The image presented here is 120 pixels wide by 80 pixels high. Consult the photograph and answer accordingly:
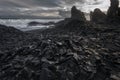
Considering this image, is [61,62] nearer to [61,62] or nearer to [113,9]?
[61,62]

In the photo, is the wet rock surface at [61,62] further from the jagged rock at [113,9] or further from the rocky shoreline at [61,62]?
the jagged rock at [113,9]

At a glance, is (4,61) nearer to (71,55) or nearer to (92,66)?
(71,55)

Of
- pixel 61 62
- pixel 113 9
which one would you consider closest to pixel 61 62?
pixel 61 62

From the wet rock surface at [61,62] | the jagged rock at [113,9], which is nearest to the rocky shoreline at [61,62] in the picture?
the wet rock surface at [61,62]

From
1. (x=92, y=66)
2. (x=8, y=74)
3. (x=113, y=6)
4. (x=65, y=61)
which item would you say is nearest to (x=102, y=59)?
(x=92, y=66)

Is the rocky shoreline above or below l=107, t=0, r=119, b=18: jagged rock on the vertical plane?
below

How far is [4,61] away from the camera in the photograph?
1912 cm

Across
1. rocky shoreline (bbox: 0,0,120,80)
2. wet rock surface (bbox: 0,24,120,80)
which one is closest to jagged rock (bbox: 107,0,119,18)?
rocky shoreline (bbox: 0,0,120,80)

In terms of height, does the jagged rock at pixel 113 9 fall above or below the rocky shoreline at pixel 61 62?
above

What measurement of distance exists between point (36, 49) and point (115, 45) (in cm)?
899

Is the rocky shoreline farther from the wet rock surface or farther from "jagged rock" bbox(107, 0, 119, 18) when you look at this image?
"jagged rock" bbox(107, 0, 119, 18)

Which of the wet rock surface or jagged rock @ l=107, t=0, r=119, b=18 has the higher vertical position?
jagged rock @ l=107, t=0, r=119, b=18

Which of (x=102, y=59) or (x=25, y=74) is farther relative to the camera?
(x=102, y=59)

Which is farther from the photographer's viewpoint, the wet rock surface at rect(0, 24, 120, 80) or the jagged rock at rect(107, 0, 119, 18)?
the jagged rock at rect(107, 0, 119, 18)
